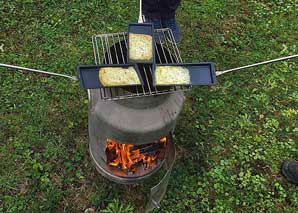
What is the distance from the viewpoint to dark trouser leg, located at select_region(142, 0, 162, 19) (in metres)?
3.94

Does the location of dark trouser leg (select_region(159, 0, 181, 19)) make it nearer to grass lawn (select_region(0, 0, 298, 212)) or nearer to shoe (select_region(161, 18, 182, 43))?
shoe (select_region(161, 18, 182, 43))

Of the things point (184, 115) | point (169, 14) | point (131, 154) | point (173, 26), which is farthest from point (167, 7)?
point (131, 154)

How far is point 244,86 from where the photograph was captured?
4180 mm

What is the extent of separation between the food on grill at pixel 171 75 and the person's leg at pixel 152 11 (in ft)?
5.77

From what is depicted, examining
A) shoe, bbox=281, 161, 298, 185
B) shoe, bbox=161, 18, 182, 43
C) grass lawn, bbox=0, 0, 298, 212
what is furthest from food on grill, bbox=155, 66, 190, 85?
shoe, bbox=161, 18, 182, 43

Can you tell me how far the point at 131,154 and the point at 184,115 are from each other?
96 cm

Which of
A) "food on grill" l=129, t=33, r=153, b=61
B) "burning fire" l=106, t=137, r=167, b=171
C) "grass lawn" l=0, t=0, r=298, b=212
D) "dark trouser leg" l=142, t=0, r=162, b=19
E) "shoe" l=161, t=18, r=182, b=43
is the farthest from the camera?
"shoe" l=161, t=18, r=182, b=43

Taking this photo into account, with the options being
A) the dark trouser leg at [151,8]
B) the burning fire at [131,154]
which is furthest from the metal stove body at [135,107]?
the dark trouser leg at [151,8]

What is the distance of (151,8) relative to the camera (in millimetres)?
3988

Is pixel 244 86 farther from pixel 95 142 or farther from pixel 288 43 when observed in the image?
pixel 95 142

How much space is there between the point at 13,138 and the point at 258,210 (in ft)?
7.15

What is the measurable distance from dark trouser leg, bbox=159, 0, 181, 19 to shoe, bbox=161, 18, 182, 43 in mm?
55

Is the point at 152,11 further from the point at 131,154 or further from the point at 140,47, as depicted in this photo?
the point at 140,47

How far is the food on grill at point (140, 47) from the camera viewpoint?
2.37 m
